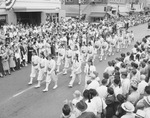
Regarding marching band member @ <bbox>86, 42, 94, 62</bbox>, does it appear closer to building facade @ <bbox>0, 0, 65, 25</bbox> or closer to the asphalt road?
the asphalt road

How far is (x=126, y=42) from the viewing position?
1992 centimetres

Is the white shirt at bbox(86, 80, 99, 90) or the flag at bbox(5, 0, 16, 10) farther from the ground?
the flag at bbox(5, 0, 16, 10)

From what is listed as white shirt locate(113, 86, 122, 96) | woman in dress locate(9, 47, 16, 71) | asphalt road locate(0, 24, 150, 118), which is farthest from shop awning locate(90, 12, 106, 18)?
white shirt locate(113, 86, 122, 96)

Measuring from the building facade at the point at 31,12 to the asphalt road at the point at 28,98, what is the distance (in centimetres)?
1414

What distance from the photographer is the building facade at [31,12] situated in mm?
24078

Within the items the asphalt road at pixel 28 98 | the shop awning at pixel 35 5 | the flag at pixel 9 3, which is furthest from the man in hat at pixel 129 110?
the shop awning at pixel 35 5

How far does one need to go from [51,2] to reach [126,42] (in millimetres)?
15407

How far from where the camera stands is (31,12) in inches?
1128

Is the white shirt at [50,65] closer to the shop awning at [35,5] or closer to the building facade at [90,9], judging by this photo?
the shop awning at [35,5]

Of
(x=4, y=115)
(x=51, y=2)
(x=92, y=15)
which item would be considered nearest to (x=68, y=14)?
(x=92, y=15)

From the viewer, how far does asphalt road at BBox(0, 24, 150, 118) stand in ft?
24.9

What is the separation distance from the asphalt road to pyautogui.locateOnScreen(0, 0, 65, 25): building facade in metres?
14.1

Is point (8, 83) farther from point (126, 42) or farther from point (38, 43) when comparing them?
point (126, 42)

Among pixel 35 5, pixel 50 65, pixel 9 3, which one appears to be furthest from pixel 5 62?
pixel 35 5
